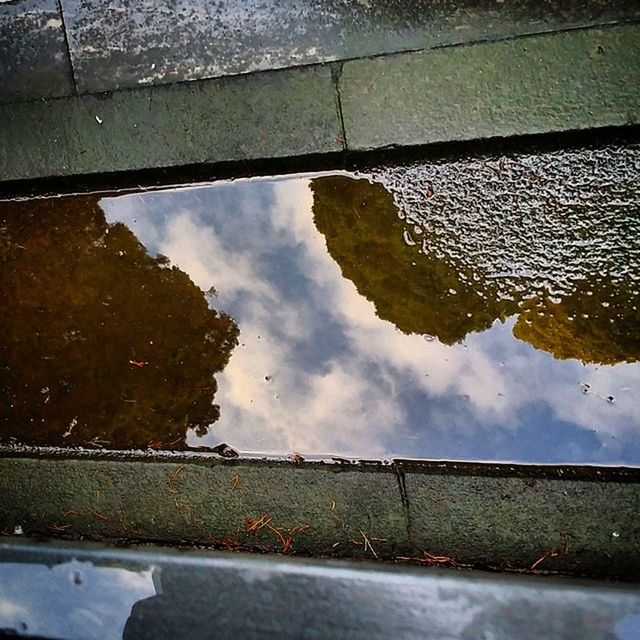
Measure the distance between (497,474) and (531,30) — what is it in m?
1.84

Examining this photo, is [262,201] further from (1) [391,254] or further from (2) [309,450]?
(2) [309,450]

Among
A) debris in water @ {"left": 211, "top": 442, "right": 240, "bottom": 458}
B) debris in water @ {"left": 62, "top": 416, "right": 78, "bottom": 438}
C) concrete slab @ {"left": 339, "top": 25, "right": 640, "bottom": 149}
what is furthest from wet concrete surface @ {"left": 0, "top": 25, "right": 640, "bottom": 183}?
debris in water @ {"left": 211, "top": 442, "right": 240, "bottom": 458}

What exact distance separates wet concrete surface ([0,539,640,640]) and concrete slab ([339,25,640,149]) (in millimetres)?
1799

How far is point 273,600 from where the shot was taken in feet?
7.23

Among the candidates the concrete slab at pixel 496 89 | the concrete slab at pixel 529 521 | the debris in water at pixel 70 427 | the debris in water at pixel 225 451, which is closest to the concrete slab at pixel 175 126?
the concrete slab at pixel 496 89

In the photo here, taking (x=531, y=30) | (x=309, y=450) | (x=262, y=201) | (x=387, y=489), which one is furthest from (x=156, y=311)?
(x=531, y=30)

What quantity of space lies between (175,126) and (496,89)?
1439 millimetres

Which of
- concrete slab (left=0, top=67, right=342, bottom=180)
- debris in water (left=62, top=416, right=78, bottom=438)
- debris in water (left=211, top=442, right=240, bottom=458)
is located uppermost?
concrete slab (left=0, top=67, right=342, bottom=180)

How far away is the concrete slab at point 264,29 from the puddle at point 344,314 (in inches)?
20.5

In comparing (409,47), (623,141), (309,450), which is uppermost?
(409,47)

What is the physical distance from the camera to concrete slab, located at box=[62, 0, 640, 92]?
2.34 metres

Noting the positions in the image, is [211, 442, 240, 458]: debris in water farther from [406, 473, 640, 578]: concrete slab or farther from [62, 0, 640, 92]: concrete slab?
[62, 0, 640, 92]: concrete slab

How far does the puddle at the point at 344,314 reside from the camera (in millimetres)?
2434

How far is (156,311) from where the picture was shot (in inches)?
111
